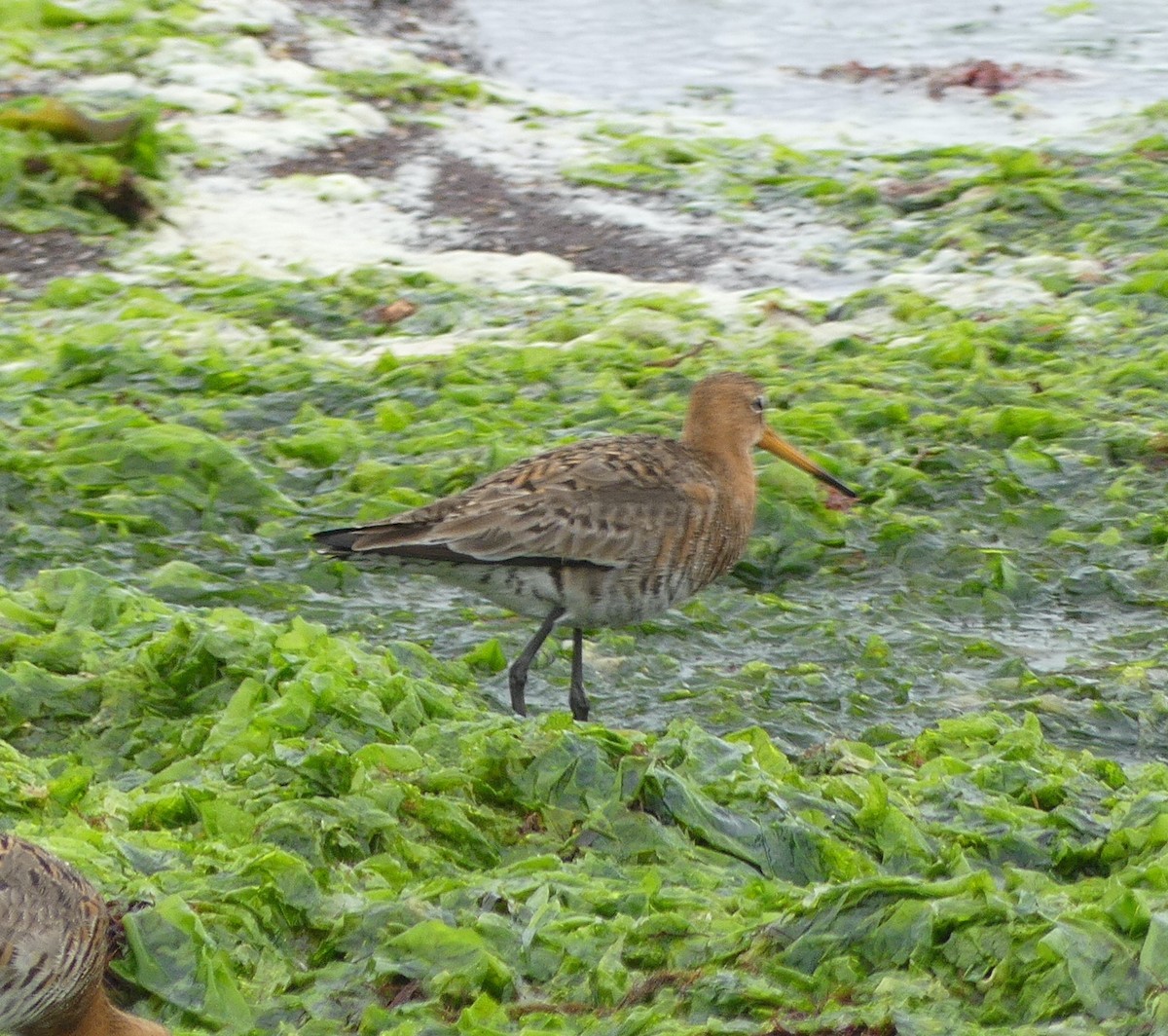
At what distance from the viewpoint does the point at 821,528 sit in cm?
680

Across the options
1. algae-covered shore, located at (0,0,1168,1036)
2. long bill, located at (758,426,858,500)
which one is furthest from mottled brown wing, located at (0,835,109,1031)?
long bill, located at (758,426,858,500)

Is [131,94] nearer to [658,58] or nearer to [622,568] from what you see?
[658,58]

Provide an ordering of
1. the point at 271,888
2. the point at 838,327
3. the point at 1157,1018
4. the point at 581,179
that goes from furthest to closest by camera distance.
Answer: the point at 581,179 < the point at 838,327 < the point at 271,888 < the point at 1157,1018

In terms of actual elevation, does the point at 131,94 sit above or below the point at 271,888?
below

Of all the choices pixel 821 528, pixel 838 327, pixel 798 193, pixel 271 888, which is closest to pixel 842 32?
pixel 798 193

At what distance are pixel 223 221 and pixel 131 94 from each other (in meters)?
1.93

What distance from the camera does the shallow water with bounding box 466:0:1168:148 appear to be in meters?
12.0

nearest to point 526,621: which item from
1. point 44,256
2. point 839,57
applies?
point 44,256

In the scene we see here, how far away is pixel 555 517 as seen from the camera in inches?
226

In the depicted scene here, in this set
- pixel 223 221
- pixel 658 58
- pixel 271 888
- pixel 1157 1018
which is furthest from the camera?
pixel 658 58

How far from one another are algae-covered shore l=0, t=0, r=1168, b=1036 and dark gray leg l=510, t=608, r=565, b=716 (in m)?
0.18

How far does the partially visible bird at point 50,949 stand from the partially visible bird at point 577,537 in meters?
2.40

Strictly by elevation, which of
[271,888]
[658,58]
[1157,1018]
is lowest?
[658,58]

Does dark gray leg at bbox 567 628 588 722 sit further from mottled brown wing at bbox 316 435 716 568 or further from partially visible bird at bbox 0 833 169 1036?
partially visible bird at bbox 0 833 169 1036
